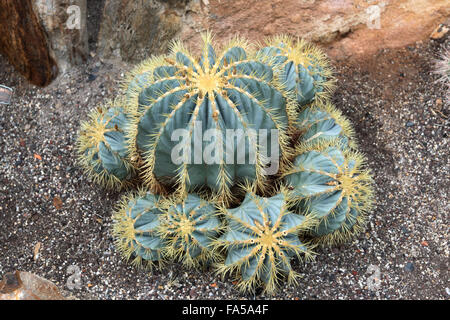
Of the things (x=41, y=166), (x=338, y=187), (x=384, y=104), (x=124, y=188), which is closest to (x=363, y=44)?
(x=384, y=104)

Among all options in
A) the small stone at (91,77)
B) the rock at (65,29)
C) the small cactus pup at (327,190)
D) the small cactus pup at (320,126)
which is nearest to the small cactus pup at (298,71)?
the small cactus pup at (320,126)

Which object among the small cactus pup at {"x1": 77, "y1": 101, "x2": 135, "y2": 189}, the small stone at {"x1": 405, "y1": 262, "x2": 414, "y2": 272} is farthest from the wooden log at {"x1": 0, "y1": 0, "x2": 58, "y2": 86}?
the small stone at {"x1": 405, "y1": 262, "x2": 414, "y2": 272}

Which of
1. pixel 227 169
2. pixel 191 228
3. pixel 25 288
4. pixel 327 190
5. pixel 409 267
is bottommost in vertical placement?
pixel 409 267

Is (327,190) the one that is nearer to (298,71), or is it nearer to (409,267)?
(409,267)

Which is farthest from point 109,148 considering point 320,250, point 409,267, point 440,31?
point 440,31

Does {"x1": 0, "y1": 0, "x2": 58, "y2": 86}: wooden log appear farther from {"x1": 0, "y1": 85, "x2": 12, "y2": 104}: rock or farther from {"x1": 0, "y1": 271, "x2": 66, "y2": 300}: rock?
{"x1": 0, "y1": 271, "x2": 66, "y2": 300}: rock

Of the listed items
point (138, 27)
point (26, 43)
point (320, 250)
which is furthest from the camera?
point (138, 27)

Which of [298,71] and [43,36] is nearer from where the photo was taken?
[298,71]
